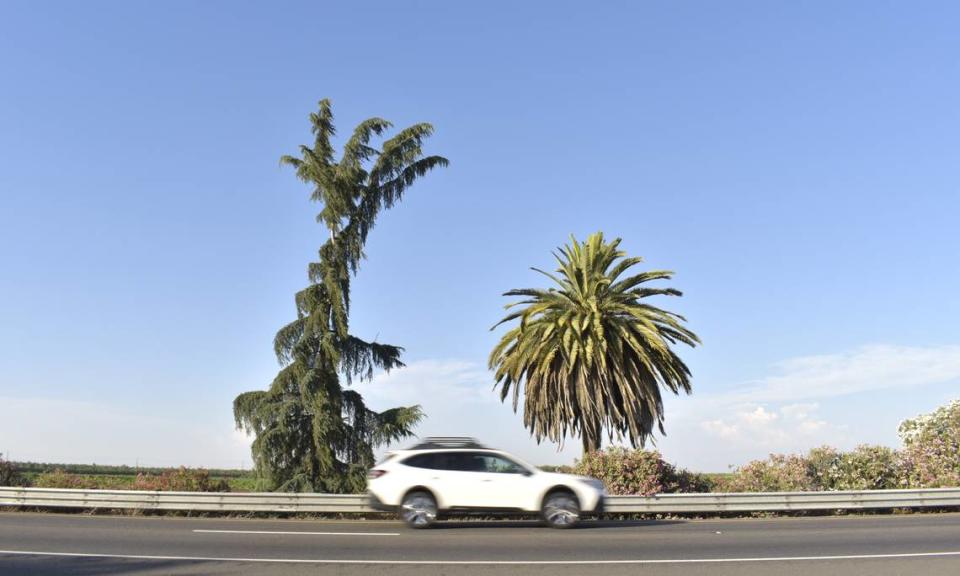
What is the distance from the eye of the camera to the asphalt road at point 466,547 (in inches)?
434

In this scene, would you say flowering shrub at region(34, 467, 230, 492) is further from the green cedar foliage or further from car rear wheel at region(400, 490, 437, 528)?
car rear wheel at region(400, 490, 437, 528)

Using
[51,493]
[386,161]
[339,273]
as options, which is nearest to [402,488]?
[51,493]

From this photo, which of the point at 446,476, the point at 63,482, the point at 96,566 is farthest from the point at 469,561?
the point at 63,482

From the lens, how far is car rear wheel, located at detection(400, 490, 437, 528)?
15664 mm

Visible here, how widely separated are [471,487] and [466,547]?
103 inches

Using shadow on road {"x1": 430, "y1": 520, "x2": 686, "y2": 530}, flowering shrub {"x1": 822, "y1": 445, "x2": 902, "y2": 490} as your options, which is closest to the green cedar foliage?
shadow on road {"x1": 430, "y1": 520, "x2": 686, "y2": 530}

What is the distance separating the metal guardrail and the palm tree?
8.00 m

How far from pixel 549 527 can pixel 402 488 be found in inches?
131

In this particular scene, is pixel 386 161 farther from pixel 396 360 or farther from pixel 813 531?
pixel 813 531

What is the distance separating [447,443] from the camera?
16391mm

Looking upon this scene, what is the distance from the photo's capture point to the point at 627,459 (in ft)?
72.2

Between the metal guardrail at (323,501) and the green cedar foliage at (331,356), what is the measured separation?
5941 millimetres

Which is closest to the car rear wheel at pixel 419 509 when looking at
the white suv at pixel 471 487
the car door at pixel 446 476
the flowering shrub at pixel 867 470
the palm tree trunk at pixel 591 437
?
the white suv at pixel 471 487

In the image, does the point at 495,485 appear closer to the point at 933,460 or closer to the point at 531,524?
the point at 531,524
